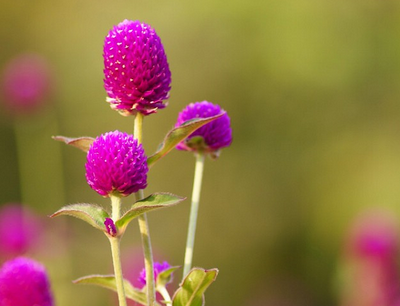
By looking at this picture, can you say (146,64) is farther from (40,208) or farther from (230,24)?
(230,24)

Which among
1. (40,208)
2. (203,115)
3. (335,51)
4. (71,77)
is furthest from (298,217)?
(203,115)

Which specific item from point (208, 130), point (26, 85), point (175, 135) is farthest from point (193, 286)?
point (26, 85)

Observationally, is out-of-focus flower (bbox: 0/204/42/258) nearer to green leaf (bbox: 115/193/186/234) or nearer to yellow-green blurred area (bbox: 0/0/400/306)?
green leaf (bbox: 115/193/186/234)

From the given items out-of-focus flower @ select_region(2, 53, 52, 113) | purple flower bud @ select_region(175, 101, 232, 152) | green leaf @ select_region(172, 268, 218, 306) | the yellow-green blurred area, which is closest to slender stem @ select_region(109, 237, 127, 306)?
green leaf @ select_region(172, 268, 218, 306)

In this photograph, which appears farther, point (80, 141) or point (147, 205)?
point (80, 141)

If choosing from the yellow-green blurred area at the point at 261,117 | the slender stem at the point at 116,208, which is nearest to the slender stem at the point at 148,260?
the slender stem at the point at 116,208

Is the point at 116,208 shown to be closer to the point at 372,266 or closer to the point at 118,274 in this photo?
the point at 118,274

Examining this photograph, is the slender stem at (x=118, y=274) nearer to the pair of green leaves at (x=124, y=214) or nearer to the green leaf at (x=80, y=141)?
the pair of green leaves at (x=124, y=214)
